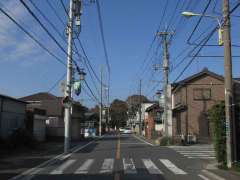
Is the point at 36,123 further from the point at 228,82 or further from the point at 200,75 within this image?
the point at 228,82

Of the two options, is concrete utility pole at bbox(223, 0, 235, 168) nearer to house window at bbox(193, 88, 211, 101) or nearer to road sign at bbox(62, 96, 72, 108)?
road sign at bbox(62, 96, 72, 108)

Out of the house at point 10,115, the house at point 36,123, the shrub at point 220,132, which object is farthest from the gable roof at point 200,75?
the shrub at point 220,132

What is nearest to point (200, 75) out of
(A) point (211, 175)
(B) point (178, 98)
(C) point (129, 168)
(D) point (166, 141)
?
(B) point (178, 98)

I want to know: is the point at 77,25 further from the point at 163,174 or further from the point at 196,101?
the point at 196,101

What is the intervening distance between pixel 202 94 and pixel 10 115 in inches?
963

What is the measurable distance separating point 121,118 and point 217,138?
135m

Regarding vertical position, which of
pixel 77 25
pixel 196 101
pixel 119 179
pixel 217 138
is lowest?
pixel 119 179

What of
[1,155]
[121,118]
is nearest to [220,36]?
[1,155]

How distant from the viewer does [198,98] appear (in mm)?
49000

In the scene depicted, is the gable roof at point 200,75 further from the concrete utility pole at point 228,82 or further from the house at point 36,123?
the concrete utility pole at point 228,82

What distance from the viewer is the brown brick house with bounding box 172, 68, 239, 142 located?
48312 mm

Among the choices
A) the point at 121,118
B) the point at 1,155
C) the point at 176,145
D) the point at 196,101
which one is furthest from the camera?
the point at 121,118

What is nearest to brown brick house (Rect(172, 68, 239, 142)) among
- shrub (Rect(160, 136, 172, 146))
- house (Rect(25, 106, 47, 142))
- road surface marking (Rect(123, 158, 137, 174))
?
shrub (Rect(160, 136, 172, 146))

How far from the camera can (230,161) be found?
1745cm
